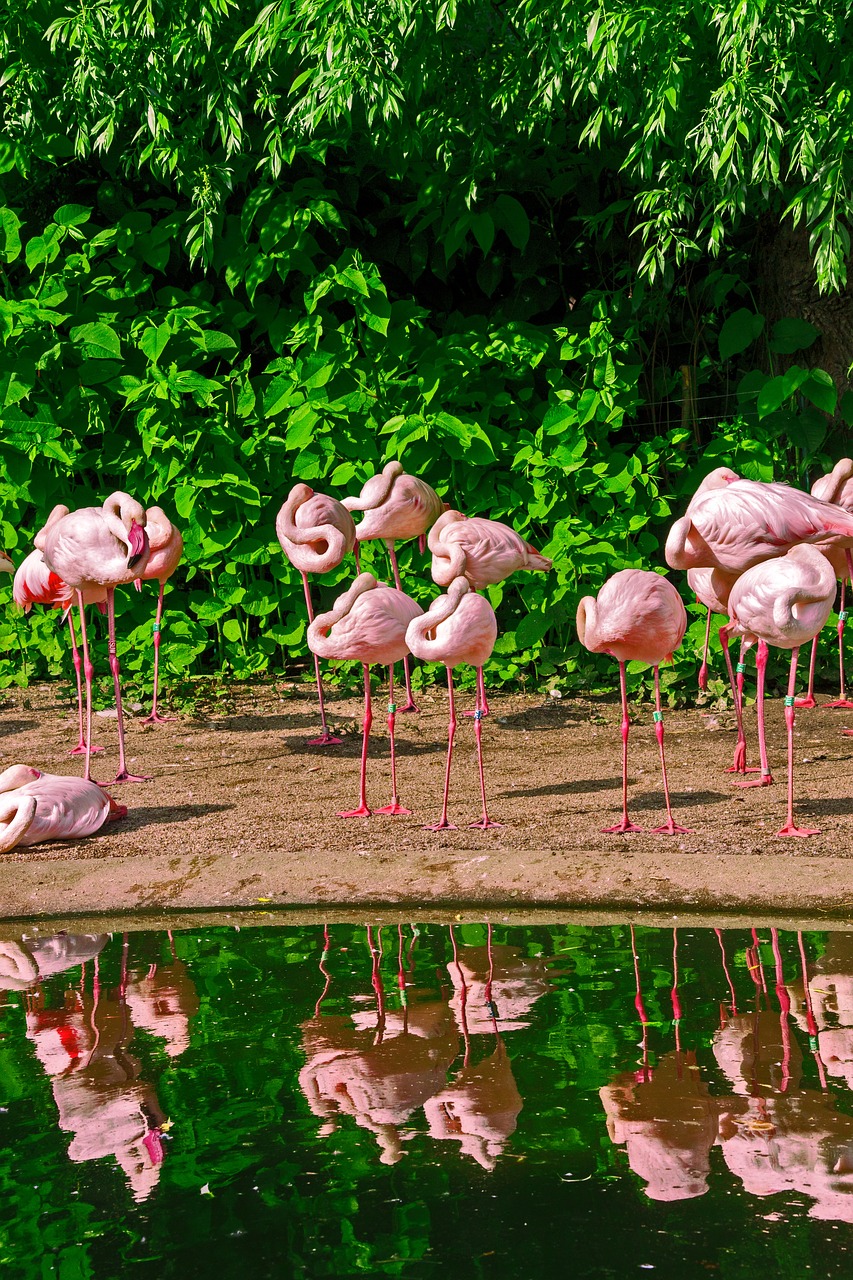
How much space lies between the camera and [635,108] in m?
6.55

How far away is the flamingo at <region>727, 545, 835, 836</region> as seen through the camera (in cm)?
478

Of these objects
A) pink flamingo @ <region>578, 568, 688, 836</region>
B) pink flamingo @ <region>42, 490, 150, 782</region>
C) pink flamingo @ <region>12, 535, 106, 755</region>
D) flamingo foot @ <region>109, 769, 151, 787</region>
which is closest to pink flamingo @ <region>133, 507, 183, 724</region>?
pink flamingo @ <region>12, 535, 106, 755</region>

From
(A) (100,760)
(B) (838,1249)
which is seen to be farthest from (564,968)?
(A) (100,760)

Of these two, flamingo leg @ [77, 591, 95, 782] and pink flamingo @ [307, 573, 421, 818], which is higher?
pink flamingo @ [307, 573, 421, 818]

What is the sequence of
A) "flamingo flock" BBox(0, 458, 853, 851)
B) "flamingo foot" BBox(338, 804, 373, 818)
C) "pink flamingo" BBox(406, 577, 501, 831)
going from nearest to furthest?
"flamingo flock" BBox(0, 458, 853, 851), "pink flamingo" BBox(406, 577, 501, 831), "flamingo foot" BBox(338, 804, 373, 818)

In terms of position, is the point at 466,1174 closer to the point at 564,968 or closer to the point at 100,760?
the point at 564,968

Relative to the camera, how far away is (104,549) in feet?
20.1

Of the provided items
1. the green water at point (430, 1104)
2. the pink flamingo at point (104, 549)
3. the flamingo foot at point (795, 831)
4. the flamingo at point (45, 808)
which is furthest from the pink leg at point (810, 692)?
the flamingo at point (45, 808)

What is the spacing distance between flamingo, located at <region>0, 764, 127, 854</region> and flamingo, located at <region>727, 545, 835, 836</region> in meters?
2.39

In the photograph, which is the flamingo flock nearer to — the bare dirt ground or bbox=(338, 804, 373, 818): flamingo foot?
bbox=(338, 804, 373, 818): flamingo foot

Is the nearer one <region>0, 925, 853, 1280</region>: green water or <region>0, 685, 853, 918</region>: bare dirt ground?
<region>0, 925, 853, 1280</region>: green water

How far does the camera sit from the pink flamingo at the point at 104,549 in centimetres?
607

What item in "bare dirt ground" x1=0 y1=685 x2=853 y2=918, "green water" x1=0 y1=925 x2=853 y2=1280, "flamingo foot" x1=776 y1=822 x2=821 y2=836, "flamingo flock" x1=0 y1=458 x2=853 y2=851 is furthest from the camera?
"flamingo flock" x1=0 y1=458 x2=853 y2=851

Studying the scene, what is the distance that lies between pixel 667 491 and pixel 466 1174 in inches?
235
